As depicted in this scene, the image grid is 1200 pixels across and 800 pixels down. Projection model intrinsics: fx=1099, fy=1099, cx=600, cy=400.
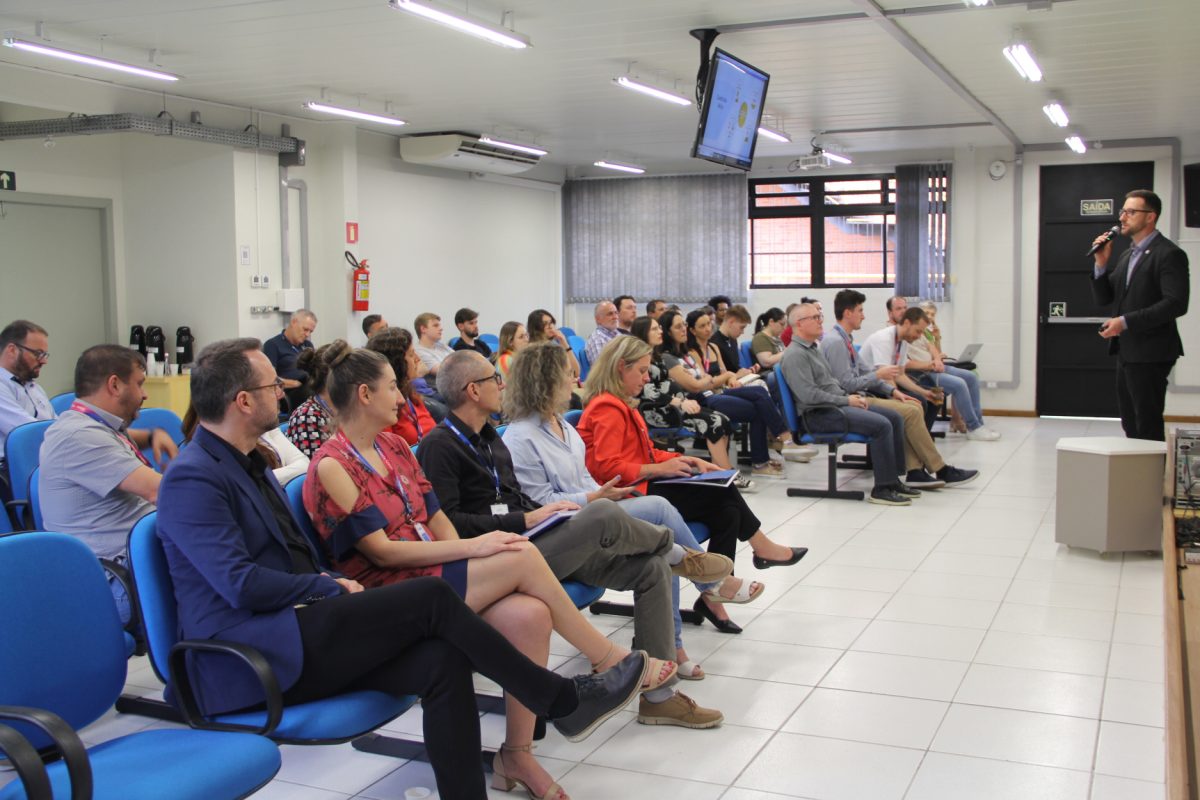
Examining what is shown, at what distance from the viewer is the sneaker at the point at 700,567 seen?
12.7 ft

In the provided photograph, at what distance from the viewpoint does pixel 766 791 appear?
9.91 ft

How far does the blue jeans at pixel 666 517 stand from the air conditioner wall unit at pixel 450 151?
7555 millimetres

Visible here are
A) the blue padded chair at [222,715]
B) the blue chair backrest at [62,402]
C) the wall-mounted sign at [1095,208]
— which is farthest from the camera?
the wall-mounted sign at [1095,208]

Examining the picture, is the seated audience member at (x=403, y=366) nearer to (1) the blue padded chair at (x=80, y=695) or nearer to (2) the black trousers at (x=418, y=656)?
Answer: (2) the black trousers at (x=418, y=656)

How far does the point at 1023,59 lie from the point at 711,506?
171 inches

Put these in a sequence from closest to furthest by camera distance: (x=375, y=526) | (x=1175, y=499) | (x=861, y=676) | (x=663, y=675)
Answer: (x=375, y=526) < (x=663, y=675) < (x=861, y=676) < (x=1175, y=499)

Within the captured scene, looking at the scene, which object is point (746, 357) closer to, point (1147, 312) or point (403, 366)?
point (1147, 312)

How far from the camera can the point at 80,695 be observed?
2316 mm

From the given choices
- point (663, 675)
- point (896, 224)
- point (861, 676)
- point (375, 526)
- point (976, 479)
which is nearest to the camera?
point (375, 526)

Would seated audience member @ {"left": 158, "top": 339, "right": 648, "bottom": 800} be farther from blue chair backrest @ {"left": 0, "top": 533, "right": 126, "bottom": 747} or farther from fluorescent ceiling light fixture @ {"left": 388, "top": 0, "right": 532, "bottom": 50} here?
fluorescent ceiling light fixture @ {"left": 388, "top": 0, "right": 532, "bottom": 50}

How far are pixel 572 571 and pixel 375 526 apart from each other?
74cm

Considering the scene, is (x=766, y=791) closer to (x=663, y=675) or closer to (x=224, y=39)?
(x=663, y=675)

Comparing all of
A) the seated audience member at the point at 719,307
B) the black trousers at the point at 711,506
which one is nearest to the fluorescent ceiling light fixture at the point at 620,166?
the seated audience member at the point at 719,307

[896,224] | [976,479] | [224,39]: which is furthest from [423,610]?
[896,224]
